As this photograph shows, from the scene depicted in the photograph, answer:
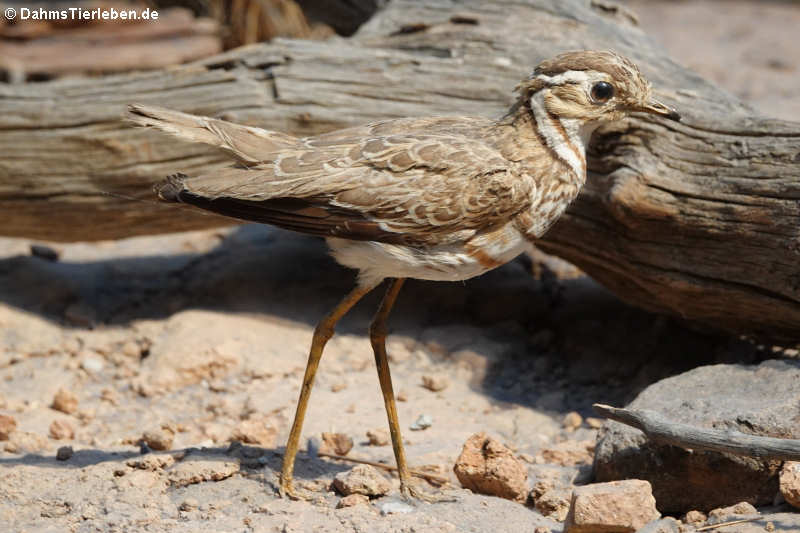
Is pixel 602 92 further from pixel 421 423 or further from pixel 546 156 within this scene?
pixel 421 423

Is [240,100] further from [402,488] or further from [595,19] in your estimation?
[402,488]

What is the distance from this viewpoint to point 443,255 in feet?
12.1

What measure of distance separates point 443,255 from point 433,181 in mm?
299

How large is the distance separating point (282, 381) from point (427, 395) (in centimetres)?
83

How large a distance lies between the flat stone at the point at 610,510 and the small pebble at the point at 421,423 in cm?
136

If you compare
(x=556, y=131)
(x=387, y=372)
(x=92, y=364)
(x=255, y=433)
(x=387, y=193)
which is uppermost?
(x=556, y=131)

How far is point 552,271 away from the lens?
6320 millimetres

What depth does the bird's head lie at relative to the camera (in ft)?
12.3

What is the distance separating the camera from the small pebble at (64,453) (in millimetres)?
4316

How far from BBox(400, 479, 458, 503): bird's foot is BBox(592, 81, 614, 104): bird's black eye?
1801 millimetres

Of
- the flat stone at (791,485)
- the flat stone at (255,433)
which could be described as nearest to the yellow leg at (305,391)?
the flat stone at (255,433)

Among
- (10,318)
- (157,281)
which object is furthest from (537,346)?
(10,318)

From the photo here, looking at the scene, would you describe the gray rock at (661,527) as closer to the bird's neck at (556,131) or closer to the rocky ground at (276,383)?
the rocky ground at (276,383)

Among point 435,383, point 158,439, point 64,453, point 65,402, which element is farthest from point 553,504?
point 65,402
